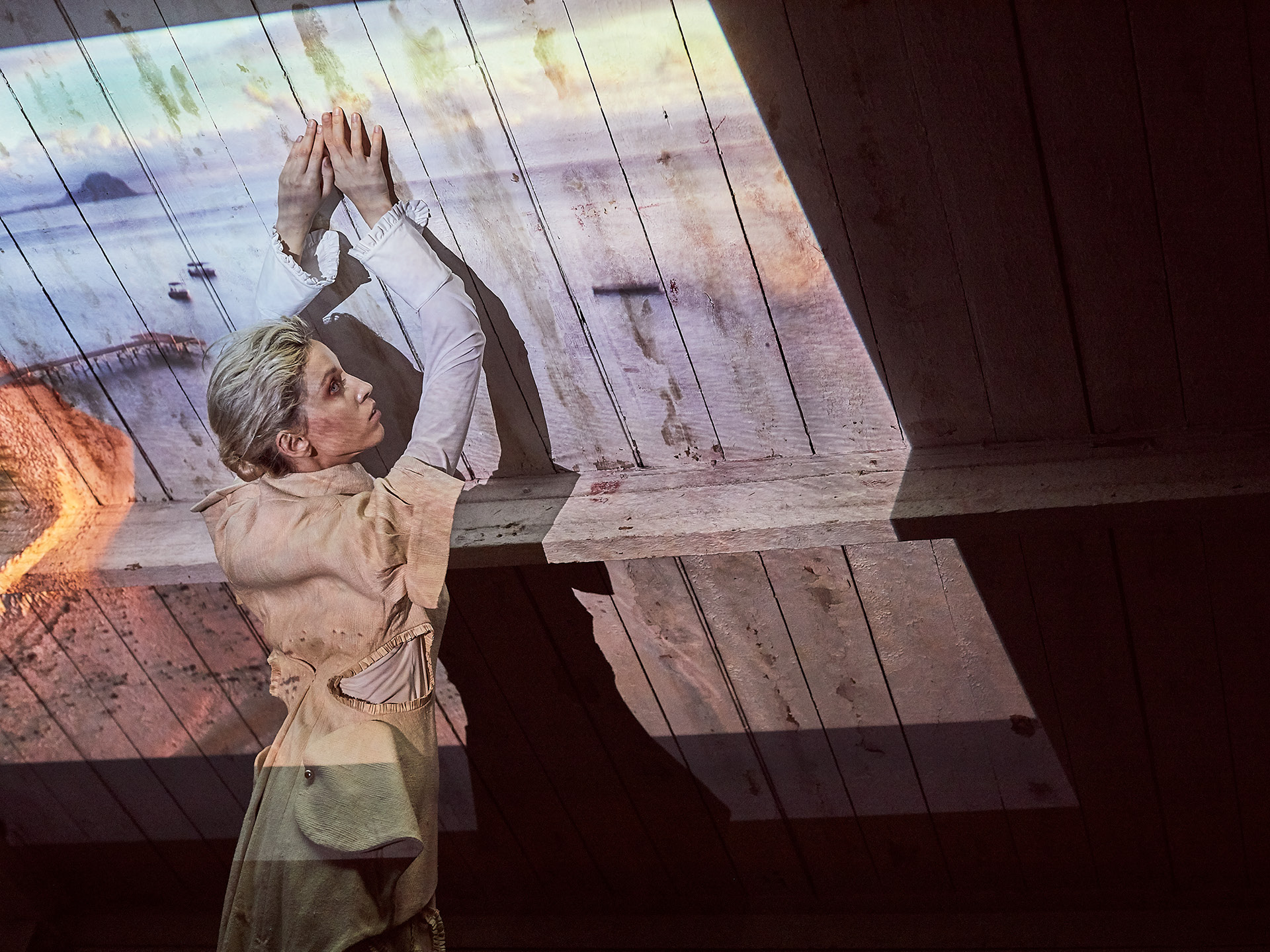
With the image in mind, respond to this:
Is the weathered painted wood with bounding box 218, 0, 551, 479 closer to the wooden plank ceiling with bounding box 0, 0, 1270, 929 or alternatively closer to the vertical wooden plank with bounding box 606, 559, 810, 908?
the wooden plank ceiling with bounding box 0, 0, 1270, 929

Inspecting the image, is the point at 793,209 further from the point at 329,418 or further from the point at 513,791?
the point at 513,791

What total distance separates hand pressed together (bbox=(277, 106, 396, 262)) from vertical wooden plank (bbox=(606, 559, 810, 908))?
83cm

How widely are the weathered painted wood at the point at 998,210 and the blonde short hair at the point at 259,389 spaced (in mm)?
950

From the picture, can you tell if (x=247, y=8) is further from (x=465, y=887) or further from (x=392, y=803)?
(x=465, y=887)

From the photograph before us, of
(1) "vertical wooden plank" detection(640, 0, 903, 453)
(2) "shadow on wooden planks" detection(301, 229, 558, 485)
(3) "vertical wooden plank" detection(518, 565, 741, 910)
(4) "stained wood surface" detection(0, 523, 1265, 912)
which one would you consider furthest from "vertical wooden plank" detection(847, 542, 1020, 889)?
(2) "shadow on wooden planks" detection(301, 229, 558, 485)

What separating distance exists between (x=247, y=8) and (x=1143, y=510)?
1550mm

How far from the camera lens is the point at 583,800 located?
8.55 feet

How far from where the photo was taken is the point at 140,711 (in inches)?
105

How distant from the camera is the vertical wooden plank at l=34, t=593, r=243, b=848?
251cm

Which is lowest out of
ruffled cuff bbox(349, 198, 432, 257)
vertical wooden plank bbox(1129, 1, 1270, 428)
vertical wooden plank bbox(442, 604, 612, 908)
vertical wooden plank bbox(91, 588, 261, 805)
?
vertical wooden plank bbox(442, 604, 612, 908)

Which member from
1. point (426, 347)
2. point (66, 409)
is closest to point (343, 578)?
point (426, 347)

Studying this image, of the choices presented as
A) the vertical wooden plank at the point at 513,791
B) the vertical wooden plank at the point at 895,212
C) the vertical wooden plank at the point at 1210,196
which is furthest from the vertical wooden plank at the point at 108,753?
the vertical wooden plank at the point at 1210,196

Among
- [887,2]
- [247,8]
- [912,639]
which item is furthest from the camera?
[912,639]

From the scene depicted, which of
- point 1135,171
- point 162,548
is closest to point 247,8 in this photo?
point 162,548
